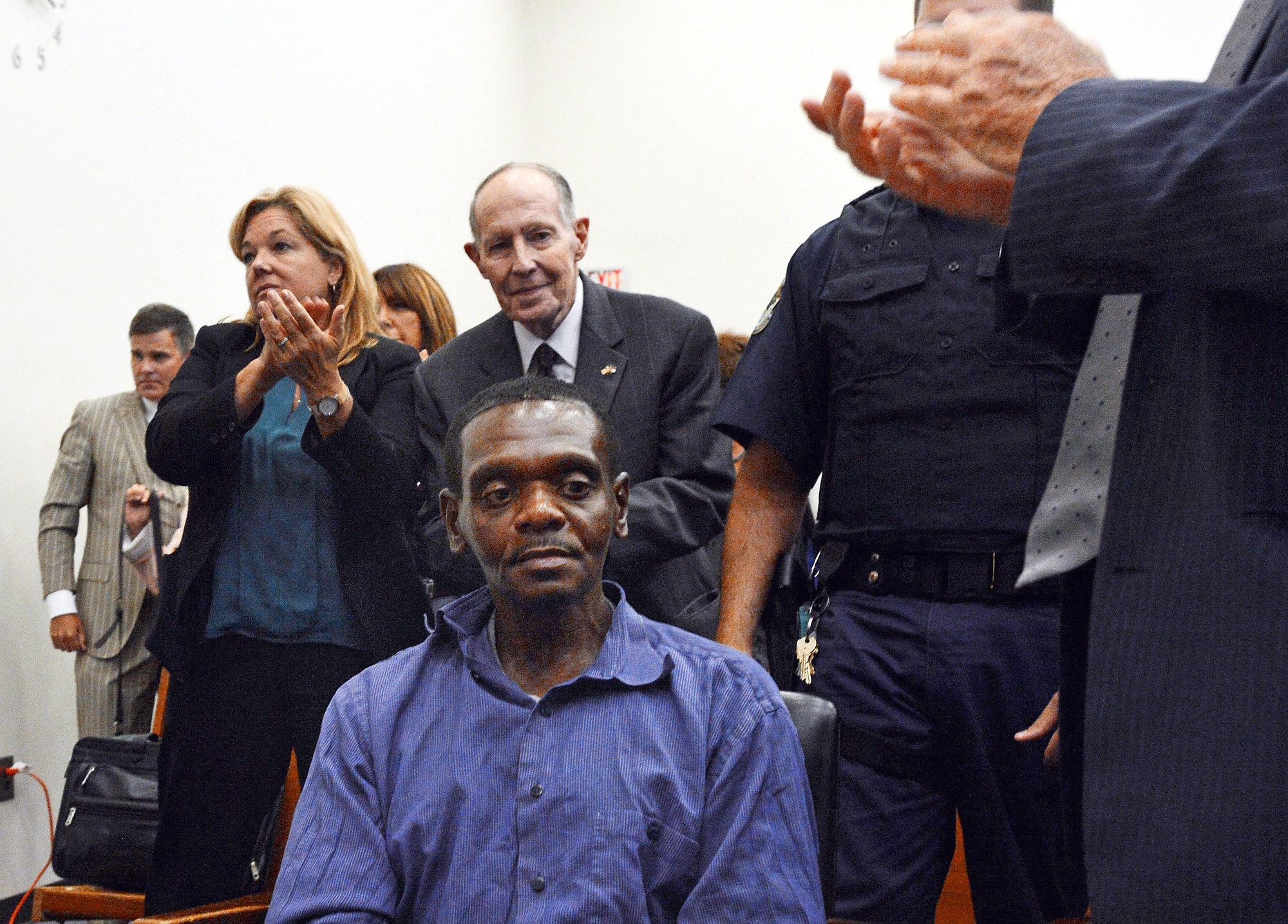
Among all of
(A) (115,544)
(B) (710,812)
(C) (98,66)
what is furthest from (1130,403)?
(C) (98,66)

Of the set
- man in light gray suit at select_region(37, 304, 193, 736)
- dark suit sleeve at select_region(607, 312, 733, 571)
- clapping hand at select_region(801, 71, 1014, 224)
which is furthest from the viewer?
man in light gray suit at select_region(37, 304, 193, 736)

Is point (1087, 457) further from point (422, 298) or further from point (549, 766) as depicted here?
point (422, 298)

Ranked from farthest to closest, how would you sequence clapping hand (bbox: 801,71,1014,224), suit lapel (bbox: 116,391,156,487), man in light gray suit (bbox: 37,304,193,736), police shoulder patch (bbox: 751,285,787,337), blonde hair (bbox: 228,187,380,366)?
suit lapel (bbox: 116,391,156,487) < man in light gray suit (bbox: 37,304,193,736) < blonde hair (bbox: 228,187,380,366) < police shoulder patch (bbox: 751,285,787,337) < clapping hand (bbox: 801,71,1014,224)

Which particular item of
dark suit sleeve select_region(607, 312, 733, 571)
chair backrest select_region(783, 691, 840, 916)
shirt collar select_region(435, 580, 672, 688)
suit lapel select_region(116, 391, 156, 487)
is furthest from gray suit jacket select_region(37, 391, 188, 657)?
chair backrest select_region(783, 691, 840, 916)

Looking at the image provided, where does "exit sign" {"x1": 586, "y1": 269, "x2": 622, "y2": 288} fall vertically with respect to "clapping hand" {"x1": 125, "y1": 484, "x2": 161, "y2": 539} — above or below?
above

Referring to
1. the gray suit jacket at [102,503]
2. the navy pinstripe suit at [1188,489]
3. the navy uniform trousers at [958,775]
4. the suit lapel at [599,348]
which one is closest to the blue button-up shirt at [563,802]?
the navy uniform trousers at [958,775]

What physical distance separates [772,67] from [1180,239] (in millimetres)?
6071

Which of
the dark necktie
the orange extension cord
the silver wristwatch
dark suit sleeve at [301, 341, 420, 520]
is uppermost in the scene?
the dark necktie

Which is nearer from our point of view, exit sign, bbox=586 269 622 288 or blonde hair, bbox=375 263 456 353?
Answer: blonde hair, bbox=375 263 456 353

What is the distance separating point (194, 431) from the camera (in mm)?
2266

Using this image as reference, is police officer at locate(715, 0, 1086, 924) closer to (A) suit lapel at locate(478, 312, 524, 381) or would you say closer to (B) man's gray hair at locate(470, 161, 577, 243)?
(A) suit lapel at locate(478, 312, 524, 381)

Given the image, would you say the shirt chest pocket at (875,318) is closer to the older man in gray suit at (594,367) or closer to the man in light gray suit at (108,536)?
the older man in gray suit at (594,367)

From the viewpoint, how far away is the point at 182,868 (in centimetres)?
222

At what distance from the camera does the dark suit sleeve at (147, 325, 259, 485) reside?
89.4 inches
